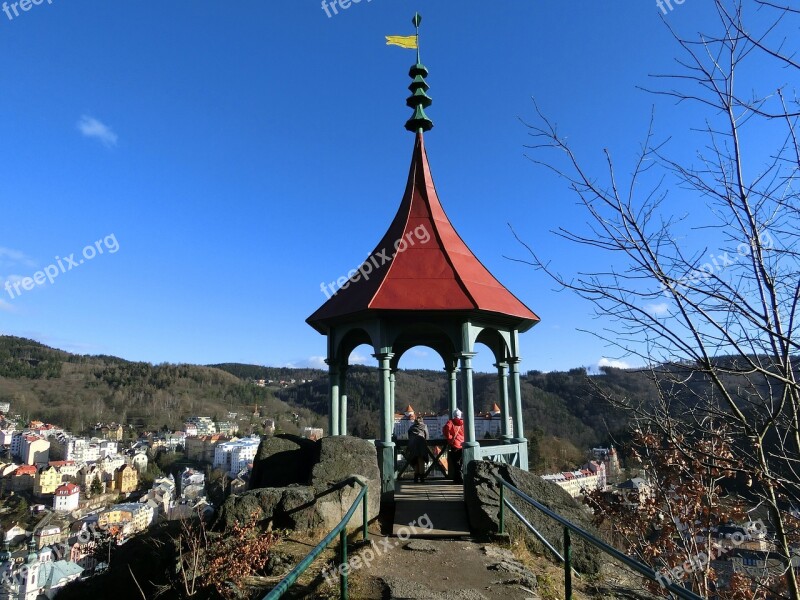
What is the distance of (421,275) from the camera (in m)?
8.37

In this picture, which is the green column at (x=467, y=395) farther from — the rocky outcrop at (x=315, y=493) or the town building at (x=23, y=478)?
the town building at (x=23, y=478)

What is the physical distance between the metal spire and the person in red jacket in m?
5.63

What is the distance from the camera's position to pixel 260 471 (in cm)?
763

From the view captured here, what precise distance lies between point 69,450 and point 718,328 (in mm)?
124282

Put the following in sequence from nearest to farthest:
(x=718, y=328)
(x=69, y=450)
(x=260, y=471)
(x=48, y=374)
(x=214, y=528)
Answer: (x=718, y=328) → (x=214, y=528) → (x=260, y=471) → (x=69, y=450) → (x=48, y=374)

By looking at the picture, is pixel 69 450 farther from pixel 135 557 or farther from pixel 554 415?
pixel 135 557

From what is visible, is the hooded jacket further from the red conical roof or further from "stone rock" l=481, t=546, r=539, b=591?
"stone rock" l=481, t=546, r=539, b=591

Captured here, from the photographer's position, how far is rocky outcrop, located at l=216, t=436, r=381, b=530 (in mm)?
5875

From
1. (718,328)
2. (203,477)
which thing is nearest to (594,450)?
(718,328)

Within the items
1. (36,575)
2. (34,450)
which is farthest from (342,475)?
(34,450)

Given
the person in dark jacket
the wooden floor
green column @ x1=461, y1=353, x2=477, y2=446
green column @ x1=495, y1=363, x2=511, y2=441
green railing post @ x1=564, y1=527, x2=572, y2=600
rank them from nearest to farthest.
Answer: green railing post @ x1=564, y1=527, x2=572, y2=600
the wooden floor
green column @ x1=461, y1=353, x2=477, y2=446
the person in dark jacket
green column @ x1=495, y1=363, x2=511, y2=441

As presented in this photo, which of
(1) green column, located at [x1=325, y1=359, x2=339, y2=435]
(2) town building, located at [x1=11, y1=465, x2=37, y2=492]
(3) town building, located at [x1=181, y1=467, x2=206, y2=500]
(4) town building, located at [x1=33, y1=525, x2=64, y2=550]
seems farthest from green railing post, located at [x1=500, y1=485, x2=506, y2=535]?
(2) town building, located at [x1=11, y1=465, x2=37, y2=492]

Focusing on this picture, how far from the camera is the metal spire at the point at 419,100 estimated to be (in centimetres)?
1024

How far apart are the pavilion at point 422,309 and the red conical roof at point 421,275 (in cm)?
2
